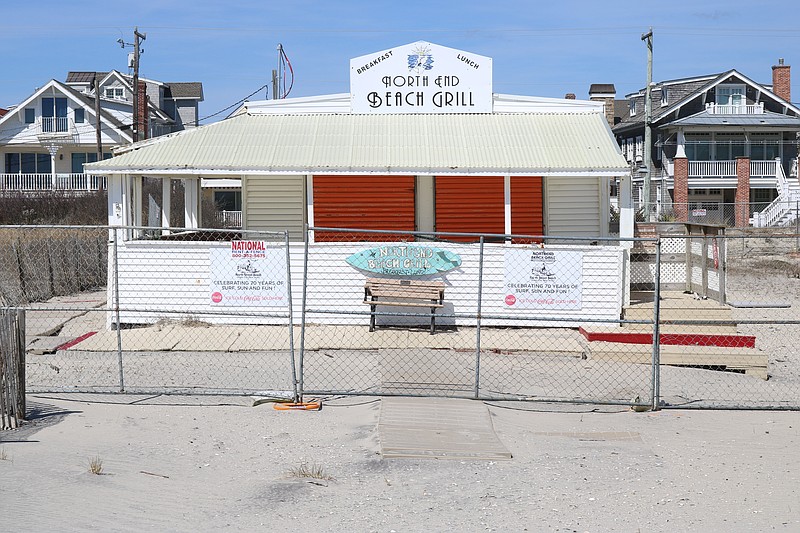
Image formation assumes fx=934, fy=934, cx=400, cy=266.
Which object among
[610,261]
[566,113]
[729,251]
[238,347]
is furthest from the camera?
[729,251]

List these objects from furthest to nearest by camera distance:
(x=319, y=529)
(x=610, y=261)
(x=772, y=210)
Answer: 1. (x=772, y=210)
2. (x=610, y=261)
3. (x=319, y=529)

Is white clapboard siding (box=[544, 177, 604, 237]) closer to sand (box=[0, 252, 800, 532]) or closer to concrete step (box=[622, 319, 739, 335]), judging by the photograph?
concrete step (box=[622, 319, 739, 335])

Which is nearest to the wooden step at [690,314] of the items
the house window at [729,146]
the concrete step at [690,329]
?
the concrete step at [690,329]

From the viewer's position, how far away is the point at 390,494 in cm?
721

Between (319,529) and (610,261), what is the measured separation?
405 inches

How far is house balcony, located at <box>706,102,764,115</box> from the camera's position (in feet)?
176

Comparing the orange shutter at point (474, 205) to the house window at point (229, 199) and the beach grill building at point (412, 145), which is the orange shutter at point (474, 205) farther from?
the house window at point (229, 199)

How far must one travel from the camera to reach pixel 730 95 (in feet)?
178

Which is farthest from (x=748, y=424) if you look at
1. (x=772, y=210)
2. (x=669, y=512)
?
(x=772, y=210)

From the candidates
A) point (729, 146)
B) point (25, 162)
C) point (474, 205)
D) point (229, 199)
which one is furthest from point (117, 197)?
point (729, 146)

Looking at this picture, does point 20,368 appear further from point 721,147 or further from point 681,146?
point 721,147

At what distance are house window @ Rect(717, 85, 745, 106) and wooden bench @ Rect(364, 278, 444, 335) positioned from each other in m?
43.9

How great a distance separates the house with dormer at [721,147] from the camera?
51938mm

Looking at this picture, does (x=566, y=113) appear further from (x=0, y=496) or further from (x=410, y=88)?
(x=0, y=496)
